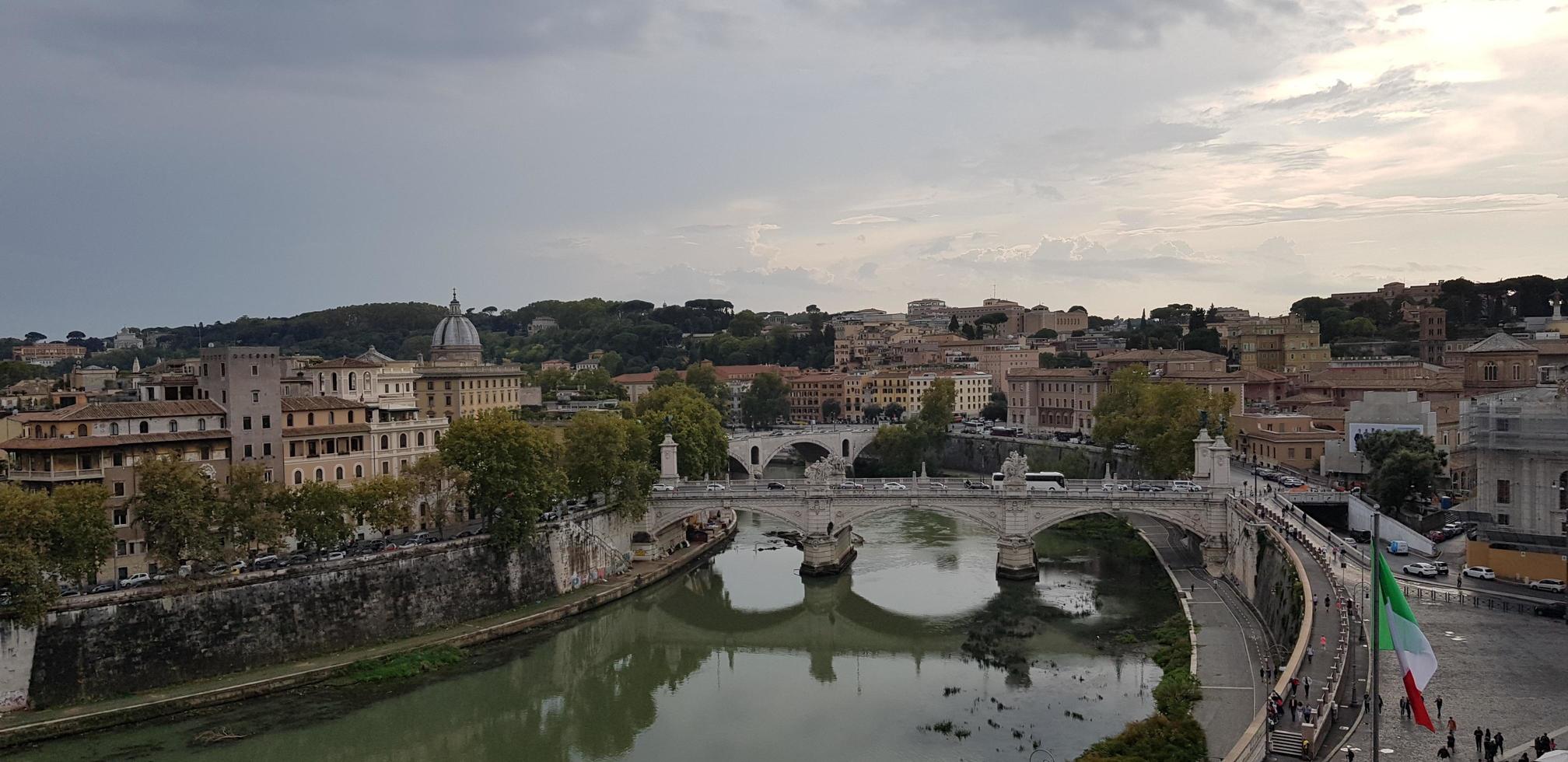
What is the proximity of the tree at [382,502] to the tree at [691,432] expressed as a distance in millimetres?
10573

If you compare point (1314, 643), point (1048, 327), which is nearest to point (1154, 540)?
point (1314, 643)

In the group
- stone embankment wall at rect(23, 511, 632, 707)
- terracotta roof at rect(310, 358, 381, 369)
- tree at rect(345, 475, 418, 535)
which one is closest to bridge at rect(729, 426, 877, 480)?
terracotta roof at rect(310, 358, 381, 369)

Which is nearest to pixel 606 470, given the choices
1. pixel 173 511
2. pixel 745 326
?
pixel 173 511

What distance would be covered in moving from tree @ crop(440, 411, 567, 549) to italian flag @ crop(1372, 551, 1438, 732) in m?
19.8

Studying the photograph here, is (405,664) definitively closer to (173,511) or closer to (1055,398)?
(173,511)

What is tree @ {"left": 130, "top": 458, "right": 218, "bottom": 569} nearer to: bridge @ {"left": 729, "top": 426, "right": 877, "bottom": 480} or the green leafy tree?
the green leafy tree

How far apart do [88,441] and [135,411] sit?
1.40 metres

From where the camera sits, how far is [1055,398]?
63.3 meters

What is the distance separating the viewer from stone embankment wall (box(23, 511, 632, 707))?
20812 millimetres

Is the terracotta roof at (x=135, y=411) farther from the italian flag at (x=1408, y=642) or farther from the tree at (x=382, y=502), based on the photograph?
the italian flag at (x=1408, y=642)

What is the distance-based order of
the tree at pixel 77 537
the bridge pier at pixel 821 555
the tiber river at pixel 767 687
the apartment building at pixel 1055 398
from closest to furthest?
the tiber river at pixel 767 687 < the tree at pixel 77 537 < the bridge pier at pixel 821 555 < the apartment building at pixel 1055 398

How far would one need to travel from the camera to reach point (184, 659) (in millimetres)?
22016

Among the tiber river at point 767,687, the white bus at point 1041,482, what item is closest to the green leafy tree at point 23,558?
the tiber river at point 767,687

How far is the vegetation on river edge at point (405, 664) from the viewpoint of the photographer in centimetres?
2322
